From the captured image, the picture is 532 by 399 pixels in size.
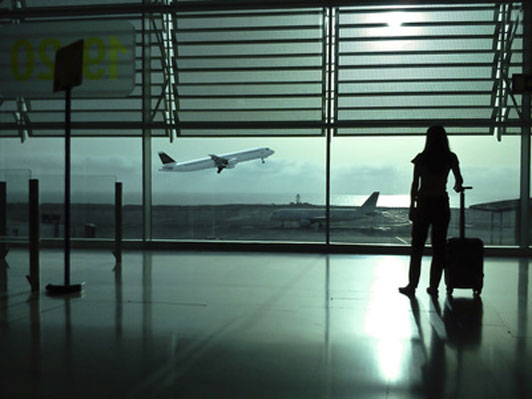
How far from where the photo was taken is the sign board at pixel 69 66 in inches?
160

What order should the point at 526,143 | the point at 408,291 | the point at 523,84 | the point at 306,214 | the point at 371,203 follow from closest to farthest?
1. the point at 408,291
2. the point at 523,84
3. the point at 526,143
4. the point at 371,203
5. the point at 306,214

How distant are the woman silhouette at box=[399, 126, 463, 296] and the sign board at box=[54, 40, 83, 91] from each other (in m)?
2.95

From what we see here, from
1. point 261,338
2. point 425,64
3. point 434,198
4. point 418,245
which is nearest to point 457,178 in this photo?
point 434,198

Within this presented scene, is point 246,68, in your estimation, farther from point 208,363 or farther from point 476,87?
point 208,363

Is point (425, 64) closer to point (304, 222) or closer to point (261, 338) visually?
point (261, 338)

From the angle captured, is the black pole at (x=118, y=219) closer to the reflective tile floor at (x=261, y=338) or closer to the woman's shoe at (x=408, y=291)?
the reflective tile floor at (x=261, y=338)

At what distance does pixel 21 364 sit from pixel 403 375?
188 centimetres

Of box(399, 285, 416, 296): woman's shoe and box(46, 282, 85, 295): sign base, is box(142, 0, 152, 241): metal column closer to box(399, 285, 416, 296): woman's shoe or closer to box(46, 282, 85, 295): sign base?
box(46, 282, 85, 295): sign base

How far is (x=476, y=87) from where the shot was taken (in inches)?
272

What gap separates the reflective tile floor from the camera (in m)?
2.20

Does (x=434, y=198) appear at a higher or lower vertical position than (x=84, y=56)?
lower

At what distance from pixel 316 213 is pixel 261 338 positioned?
63.9 feet

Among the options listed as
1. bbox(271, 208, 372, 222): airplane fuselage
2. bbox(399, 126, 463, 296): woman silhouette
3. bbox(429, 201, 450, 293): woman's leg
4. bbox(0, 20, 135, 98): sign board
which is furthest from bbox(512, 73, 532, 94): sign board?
bbox(271, 208, 372, 222): airplane fuselage

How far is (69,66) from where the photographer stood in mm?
4156
